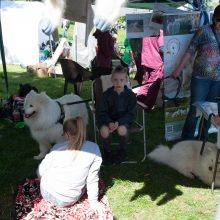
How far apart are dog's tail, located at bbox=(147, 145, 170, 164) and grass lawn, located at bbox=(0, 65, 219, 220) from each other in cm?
8

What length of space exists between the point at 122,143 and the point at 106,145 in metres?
0.18

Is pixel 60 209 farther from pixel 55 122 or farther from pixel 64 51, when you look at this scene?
pixel 64 51

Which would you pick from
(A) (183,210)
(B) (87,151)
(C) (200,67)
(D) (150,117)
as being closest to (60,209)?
(B) (87,151)

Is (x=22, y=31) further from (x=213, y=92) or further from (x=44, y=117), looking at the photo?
(x=213, y=92)

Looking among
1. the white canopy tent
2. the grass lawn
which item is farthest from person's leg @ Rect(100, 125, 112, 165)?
the white canopy tent

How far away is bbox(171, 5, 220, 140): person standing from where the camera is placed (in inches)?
162

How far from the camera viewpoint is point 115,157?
4293mm

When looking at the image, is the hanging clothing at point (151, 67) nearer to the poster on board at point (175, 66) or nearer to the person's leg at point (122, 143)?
the poster on board at point (175, 66)

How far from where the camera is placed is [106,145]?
13.8 ft

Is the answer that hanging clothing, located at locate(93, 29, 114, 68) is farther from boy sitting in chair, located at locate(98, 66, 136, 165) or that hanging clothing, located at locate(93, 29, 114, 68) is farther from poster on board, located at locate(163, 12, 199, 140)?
boy sitting in chair, located at locate(98, 66, 136, 165)

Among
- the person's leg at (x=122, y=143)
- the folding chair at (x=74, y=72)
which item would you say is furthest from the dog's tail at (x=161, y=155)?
the folding chair at (x=74, y=72)

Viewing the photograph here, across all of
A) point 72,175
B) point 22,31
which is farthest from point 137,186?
point 22,31

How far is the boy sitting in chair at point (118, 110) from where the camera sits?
409 centimetres

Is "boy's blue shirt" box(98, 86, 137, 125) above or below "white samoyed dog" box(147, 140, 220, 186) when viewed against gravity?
above
